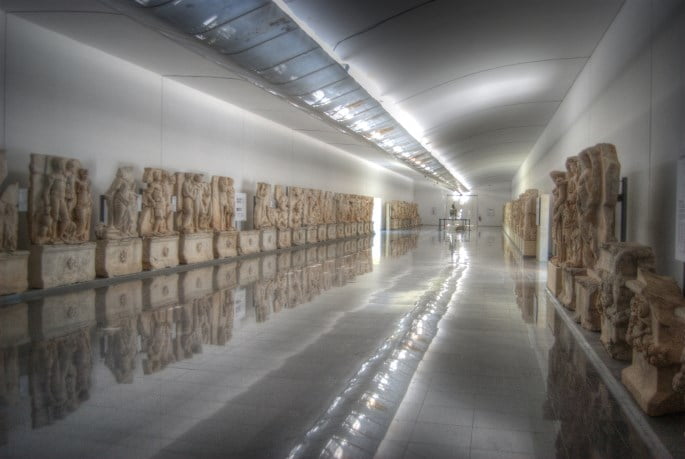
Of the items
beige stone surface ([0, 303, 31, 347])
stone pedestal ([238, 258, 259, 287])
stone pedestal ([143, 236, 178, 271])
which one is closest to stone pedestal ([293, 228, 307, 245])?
stone pedestal ([238, 258, 259, 287])

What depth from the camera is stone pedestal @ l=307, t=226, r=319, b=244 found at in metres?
20.3

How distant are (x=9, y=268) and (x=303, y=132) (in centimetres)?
→ 1411

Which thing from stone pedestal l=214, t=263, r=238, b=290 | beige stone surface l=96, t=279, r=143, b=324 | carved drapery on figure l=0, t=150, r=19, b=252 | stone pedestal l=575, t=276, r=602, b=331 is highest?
carved drapery on figure l=0, t=150, r=19, b=252

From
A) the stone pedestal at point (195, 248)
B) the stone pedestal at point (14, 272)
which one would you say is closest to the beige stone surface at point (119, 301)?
the stone pedestal at point (14, 272)

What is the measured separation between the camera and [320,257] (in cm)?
1573

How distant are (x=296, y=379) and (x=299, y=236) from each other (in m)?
14.8

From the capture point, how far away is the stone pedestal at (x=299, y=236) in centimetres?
1886

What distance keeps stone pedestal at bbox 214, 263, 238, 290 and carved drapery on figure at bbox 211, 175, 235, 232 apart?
4.64 ft

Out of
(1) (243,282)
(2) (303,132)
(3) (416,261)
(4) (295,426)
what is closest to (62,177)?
(1) (243,282)

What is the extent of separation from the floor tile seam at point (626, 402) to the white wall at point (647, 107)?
116cm

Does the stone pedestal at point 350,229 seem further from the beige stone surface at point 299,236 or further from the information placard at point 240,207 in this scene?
the information placard at point 240,207

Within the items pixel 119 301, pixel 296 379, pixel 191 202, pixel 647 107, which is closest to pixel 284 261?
pixel 191 202

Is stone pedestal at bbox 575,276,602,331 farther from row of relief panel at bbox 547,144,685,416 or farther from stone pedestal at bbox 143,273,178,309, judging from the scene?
stone pedestal at bbox 143,273,178,309

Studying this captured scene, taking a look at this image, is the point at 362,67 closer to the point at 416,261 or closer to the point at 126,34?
the point at 126,34
